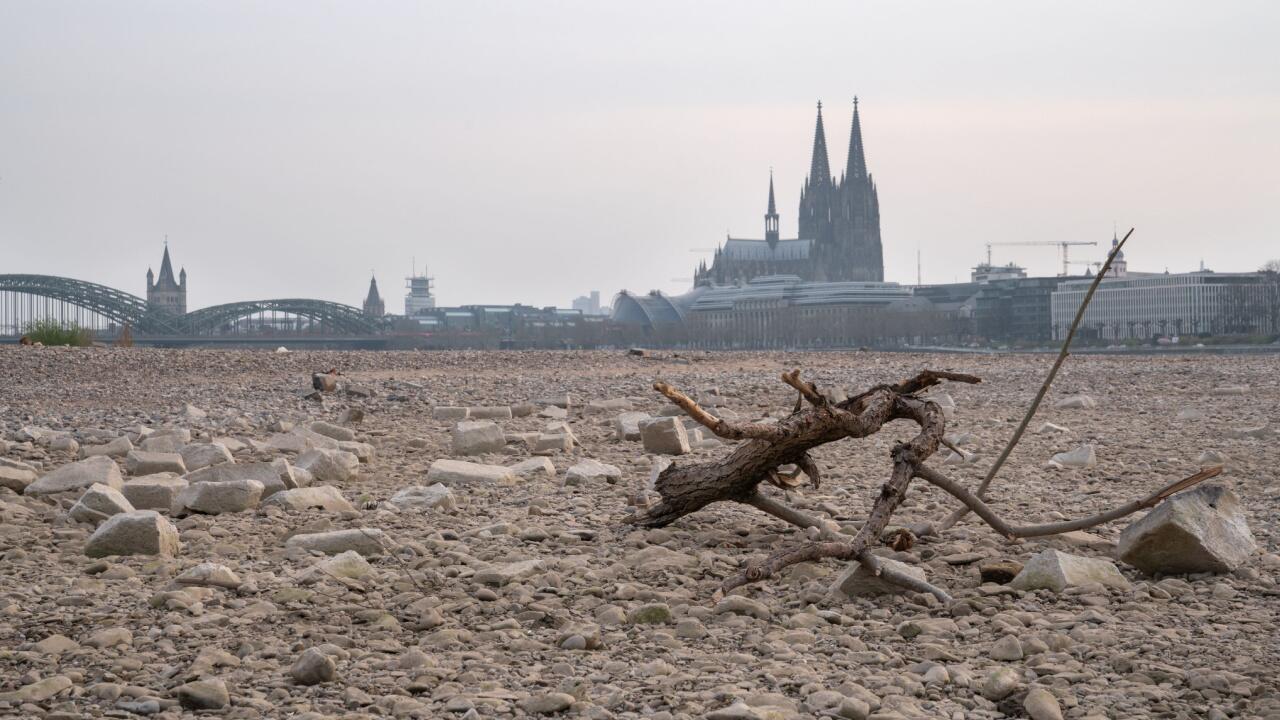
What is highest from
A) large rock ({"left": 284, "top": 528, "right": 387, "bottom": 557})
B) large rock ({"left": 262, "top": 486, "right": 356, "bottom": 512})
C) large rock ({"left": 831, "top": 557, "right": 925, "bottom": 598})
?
large rock ({"left": 262, "top": 486, "right": 356, "bottom": 512})

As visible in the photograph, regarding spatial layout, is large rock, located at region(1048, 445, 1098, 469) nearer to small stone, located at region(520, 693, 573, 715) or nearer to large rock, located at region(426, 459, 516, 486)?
large rock, located at region(426, 459, 516, 486)

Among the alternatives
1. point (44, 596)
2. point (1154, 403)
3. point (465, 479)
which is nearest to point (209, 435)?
point (465, 479)

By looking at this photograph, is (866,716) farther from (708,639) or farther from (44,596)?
(44,596)

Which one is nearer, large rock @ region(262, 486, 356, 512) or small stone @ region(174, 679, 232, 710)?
small stone @ region(174, 679, 232, 710)

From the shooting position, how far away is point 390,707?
3.95m

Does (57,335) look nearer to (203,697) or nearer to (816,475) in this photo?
(816,475)

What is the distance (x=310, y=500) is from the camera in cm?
717

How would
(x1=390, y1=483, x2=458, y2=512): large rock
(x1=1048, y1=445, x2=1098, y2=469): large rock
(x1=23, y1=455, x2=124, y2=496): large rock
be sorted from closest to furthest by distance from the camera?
(x1=390, y1=483, x2=458, y2=512): large rock < (x1=23, y1=455, x2=124, y2=496): large rock < (x1=1048, y1=445, x2=1098, y2=469): large rock

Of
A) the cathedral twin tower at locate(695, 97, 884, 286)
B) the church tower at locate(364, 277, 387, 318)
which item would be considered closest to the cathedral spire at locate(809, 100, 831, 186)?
the cathedral twin tower at locate(695, 97, 884, 286)

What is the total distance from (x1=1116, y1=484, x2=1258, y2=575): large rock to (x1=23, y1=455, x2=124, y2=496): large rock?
563 cm

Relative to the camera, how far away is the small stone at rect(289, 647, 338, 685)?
13.6ft

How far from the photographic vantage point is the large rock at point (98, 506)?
668 cm

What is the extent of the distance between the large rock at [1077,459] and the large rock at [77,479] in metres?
6.09

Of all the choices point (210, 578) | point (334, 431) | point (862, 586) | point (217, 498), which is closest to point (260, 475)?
point (217, 498)
